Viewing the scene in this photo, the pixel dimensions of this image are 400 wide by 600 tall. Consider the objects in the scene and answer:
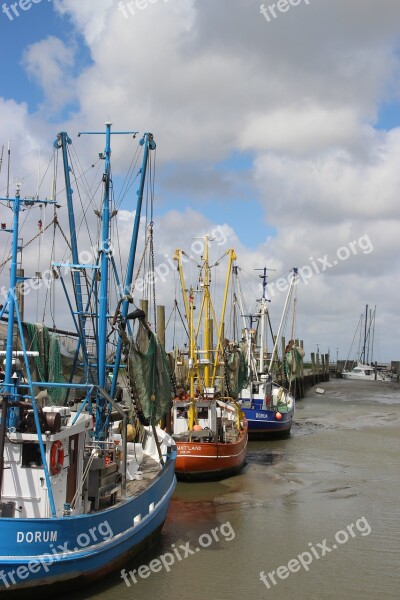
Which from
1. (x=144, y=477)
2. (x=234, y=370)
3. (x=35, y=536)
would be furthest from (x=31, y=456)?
(x=234, y=370)

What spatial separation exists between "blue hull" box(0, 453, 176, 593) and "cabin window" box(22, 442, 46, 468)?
1.16m

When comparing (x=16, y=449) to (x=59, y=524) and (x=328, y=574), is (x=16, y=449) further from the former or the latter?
(x=328, y=574)

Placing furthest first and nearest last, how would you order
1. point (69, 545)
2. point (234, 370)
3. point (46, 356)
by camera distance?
point (234, 370) < point (46, 356) < point (69, 545)

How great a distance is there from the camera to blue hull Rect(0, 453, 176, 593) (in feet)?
33.3

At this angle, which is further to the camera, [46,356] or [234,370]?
[234,370]

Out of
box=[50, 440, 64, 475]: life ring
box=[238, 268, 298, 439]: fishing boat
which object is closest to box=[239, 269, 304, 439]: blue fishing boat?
box=[238, 268, 298, 439]: fishing boat

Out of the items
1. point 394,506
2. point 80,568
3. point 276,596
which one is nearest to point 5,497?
point 80,568

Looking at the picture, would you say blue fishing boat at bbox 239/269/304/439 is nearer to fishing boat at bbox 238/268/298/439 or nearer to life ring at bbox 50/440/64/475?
fishing boat at bbox 238/268/298/439

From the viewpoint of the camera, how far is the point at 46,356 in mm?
18516

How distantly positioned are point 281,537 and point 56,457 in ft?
23.7

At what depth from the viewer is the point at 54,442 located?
1141 cm

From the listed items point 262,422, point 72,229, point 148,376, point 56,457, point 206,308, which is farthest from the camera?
point 262,422

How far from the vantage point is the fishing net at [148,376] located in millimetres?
14969

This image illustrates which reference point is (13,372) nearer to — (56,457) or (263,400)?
(56,457)
